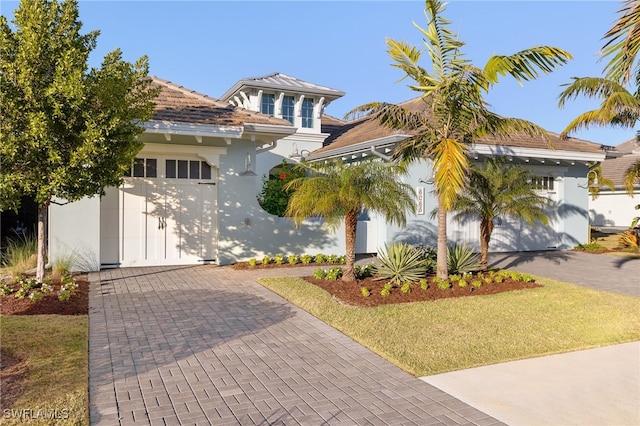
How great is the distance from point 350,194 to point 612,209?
3034cm

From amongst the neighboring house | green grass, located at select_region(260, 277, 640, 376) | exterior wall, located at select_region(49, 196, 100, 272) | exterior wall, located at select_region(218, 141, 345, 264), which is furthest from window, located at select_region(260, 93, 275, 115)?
the neighboring house

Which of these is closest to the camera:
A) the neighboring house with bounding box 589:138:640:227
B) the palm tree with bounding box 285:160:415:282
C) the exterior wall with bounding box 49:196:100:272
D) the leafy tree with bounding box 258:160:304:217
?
the palm tree with bounding box 285:160:415:282

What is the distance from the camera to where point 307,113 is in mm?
20000

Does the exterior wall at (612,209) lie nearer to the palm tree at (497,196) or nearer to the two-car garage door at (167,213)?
the palm tree at (497,196)

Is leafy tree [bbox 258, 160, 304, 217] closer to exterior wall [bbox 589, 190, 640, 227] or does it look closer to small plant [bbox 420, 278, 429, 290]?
small plant [bbox 420, 278, 429, 290]

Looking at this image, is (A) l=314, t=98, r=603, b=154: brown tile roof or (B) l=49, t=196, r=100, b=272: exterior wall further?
(A) l=314, t=98, r=603, b=154: brown tile roof

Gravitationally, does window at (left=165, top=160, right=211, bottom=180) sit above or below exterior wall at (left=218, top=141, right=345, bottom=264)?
above

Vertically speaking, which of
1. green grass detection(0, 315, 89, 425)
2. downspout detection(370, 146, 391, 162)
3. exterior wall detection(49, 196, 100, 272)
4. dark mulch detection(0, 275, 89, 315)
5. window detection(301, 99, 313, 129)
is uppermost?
window detection(301, 99, 313, 129)

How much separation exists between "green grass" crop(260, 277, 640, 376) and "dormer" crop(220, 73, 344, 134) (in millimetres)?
11139

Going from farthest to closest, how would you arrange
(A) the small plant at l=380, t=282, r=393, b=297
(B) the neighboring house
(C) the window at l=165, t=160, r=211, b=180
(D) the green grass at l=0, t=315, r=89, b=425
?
(B) the neighboring house → (C) the window at l=165, t=160, r=211, b=180 → (A) the small plant at l=380, t=282, r=393, b=297 → (D) the green grass at l=0, t=315, r=89, b=425

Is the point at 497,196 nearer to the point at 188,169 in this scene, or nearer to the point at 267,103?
the point at 188,169

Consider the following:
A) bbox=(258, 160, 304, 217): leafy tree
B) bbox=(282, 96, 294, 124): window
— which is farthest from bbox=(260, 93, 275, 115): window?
bbox=(258, 160, 304, 217): leafy tree

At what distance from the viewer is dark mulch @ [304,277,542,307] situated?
8.77 m

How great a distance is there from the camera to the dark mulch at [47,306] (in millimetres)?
7539
